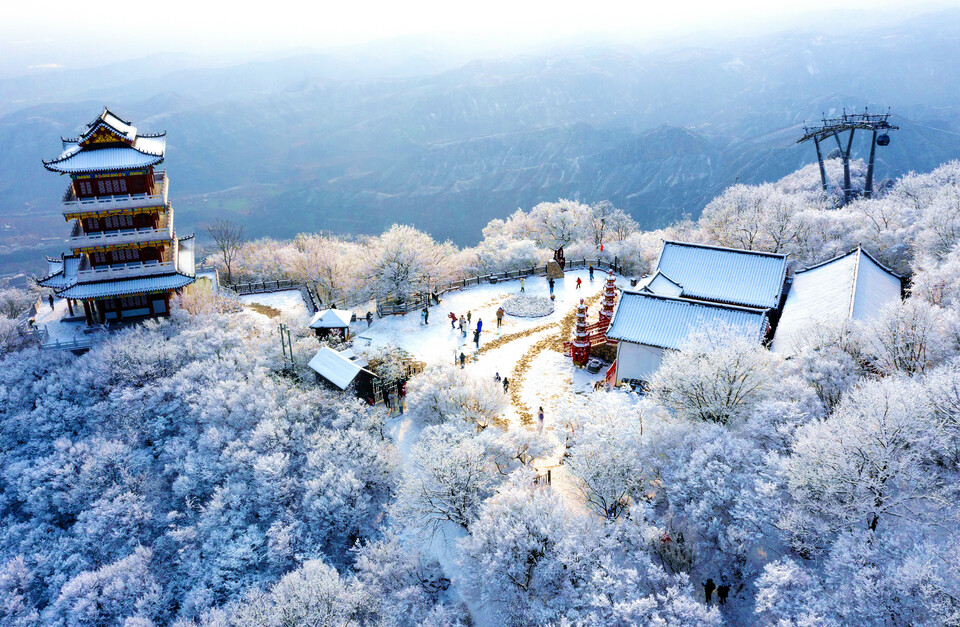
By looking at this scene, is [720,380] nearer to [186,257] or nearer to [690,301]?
[690,301]

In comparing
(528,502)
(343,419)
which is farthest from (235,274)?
(528,502)

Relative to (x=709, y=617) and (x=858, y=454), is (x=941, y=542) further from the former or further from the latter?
(x=709, y=617)

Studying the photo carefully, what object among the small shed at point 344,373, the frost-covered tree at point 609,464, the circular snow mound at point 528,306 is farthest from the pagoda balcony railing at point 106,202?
the frost-covered tree at point 609,464

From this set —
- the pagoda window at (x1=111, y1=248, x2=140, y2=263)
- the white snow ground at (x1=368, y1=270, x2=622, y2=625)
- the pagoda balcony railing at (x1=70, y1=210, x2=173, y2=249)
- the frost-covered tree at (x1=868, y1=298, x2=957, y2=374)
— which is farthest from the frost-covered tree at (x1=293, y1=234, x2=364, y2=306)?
the frost-covered tree at (x1=868, y1=298, x2=957, y2=374)

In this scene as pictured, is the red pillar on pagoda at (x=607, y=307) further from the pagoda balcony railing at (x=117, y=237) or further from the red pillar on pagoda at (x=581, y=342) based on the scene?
the pagoda balcony railing at (x=117, y=237)

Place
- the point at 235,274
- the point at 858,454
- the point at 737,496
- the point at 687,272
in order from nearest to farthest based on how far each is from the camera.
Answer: the point at 858,454 → the point at 737,496 → the point at 687,272 → the point at 235,274

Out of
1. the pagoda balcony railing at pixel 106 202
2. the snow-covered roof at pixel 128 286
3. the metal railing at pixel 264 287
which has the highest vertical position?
the pagoda balcony railing at pixel 106 202
